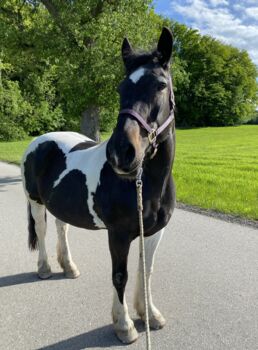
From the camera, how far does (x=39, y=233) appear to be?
4.09 meters

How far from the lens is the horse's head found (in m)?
2.00

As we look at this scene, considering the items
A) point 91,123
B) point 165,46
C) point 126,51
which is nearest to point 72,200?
point 126,51

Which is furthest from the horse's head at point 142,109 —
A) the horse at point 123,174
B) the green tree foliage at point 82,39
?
the green tree foliage at point 82,39

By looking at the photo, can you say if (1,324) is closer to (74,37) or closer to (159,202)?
(159,202)

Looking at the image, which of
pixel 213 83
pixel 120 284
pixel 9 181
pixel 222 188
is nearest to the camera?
pixel 120 284

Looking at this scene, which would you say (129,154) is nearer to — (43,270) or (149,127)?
(149,127)

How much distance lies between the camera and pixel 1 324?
3.10 meters

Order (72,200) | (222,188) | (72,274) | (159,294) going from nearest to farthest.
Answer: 1. (72,200)
2. (159,294)
3. (72,274)
4. (222,188)

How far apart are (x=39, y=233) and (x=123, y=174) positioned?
7.63 feet

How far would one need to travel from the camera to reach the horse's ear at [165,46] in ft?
7.38

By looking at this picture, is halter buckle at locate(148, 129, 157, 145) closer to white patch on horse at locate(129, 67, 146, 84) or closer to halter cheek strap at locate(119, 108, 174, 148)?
halter cheek strap at locate(119, 108, 174, 148)

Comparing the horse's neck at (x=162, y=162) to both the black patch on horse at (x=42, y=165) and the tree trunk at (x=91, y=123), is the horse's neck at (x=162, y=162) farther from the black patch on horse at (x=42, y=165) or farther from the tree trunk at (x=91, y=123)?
the tree trunk at (x=91, y=123)

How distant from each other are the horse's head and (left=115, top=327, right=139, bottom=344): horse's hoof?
1.40 metres

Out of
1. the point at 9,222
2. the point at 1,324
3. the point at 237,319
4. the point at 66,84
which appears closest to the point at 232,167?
the point at 66,84
